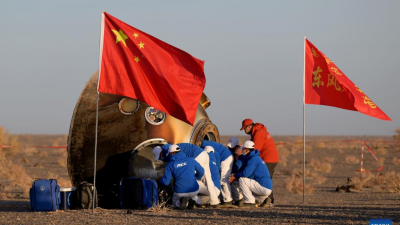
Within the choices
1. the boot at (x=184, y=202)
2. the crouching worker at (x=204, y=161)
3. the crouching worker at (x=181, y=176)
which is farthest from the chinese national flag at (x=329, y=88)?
the boot at (x=184, y=202)

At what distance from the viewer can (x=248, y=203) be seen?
13570 millimetres

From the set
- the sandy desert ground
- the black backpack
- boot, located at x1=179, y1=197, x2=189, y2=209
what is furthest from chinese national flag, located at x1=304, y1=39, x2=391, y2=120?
the black backpack

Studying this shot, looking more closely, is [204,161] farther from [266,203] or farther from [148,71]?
[148,71]

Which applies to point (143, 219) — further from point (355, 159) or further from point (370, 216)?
point (355, 159)

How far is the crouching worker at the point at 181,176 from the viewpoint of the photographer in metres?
12.7

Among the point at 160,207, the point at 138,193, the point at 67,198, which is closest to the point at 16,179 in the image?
the point at 67,198

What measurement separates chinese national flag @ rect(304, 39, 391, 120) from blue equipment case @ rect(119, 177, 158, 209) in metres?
4.82

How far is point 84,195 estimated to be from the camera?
42.2 feet

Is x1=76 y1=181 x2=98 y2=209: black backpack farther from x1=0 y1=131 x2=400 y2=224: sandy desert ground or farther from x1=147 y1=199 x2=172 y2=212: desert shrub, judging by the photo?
x1=147 y1=199 x2=172 y2=212: desert shrub

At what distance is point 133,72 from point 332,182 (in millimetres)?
12709

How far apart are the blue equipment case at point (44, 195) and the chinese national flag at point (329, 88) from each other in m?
6.31

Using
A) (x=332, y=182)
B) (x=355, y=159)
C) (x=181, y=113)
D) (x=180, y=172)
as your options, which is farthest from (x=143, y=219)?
(x=355, y=159)

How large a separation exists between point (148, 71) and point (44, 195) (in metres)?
3.03

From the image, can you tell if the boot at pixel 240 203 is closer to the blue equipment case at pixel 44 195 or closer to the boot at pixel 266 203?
the boot at pixel 266 203
